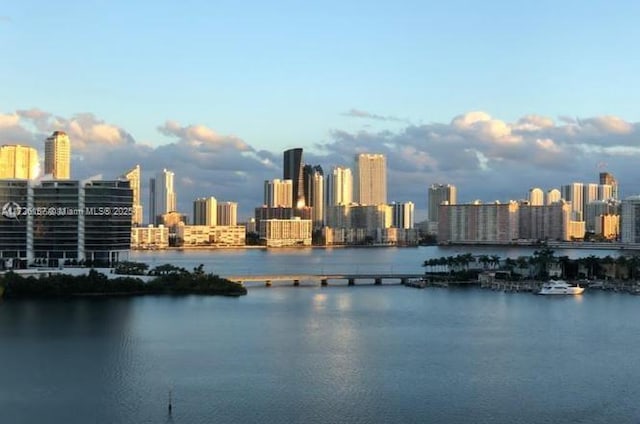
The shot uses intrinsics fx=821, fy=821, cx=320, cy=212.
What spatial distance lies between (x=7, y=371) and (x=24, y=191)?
58.5 ft

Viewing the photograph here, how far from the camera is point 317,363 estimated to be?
43.6 feet

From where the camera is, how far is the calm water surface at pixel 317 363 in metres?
10.4

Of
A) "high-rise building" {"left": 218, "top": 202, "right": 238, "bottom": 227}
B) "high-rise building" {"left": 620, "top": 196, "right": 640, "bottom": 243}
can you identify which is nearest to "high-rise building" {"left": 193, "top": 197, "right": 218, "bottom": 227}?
"high-rise building" {"left": 218, "top": 202, "right": 238, "bottom": 227}

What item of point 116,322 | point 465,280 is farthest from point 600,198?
point 116,322

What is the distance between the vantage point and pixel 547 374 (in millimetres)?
12570

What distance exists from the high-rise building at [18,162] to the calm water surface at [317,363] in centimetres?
2068

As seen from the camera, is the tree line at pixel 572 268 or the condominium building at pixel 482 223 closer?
Result: the tree line at pixel 572 268

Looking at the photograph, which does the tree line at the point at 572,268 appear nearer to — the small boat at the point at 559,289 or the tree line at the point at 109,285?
the small boat at the point at 559,289

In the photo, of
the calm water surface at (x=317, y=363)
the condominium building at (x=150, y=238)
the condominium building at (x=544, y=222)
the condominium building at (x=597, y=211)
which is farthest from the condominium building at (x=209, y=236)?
the calm water surface at (x=317, y=363)

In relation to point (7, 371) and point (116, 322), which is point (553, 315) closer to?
point (116, 322)

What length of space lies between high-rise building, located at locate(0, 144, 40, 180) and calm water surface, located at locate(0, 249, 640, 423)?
20.7 meters

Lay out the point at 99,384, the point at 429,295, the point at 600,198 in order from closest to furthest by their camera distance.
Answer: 1. the point at 99,384
2. the point at 429,295
3. the point at 600,198

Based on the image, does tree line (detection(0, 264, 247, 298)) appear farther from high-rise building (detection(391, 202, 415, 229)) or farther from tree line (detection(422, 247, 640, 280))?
high-rise building (detection(391, 202, 415, 229))

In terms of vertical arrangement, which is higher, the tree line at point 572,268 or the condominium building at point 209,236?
the condominium building at point 209,236
